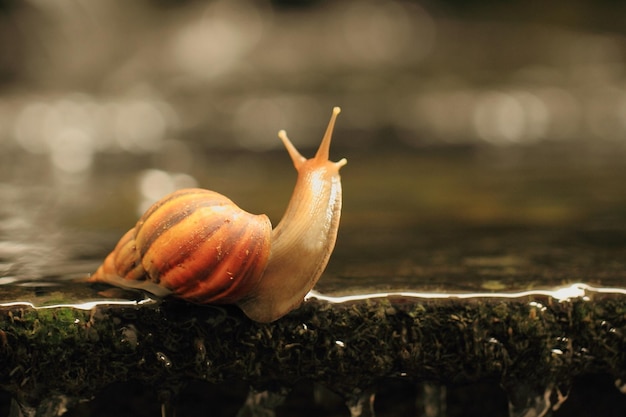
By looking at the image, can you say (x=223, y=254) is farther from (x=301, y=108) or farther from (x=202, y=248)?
(x=301, y=108)

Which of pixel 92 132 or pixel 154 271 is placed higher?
pixel 92 132

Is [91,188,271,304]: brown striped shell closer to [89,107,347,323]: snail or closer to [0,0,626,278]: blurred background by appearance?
[89,107,347,323]: snail

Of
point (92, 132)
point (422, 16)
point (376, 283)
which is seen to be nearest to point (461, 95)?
point (422, 16)

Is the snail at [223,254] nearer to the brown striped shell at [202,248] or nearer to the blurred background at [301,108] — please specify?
the brown striped shell at [202,248]

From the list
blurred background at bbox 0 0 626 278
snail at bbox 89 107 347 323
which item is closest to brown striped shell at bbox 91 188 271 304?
snail at bbox 89 107 347 323

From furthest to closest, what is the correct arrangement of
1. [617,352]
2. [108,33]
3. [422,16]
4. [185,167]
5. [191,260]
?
[422,16] → [108,33] → [185,167] → [617,352] → [191,260]

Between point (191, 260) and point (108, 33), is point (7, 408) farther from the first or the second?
point (108, 33)
